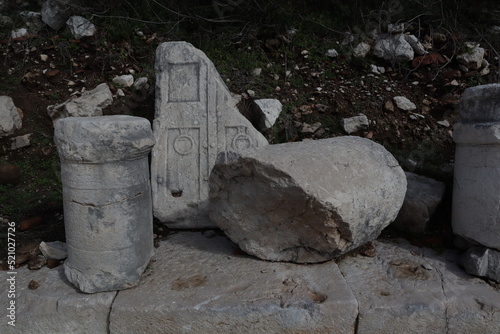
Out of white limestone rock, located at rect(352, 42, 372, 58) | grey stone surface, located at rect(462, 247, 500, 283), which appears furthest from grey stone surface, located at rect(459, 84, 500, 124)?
white limestone rock, located at rect(352, 42, 372, 58)

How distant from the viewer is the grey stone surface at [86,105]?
4312 millimetres

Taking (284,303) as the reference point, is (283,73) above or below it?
above

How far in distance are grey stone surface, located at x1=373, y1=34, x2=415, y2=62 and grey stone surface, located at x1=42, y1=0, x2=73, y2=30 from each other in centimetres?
401

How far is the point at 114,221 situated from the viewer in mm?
2520

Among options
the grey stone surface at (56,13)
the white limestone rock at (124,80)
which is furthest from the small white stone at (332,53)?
the grey stone surface at (56,13)

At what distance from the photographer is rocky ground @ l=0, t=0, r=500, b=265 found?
13.9ft

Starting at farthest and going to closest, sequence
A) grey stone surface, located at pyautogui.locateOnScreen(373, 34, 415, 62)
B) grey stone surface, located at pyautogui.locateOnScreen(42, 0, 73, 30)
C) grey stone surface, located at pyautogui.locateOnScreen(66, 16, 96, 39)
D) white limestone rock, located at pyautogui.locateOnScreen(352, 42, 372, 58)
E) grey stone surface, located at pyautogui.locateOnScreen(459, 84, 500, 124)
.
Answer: grey stone surface, located at pyautogui.locateOnScreen(42, 0, 73, 30), grey stone surface, located at pyautogui.locateOnScreen(66, 16, 96, 39), white limestone rock, located at pyautogui.locateOnScreen(352, 42, 372, 58), grey stone surface, located at pyautogui.locateOnScreen(373, 34, 415, 62), grey stone surface, located at pyautogui.locateOnScreen(459, 84, 500, 124)

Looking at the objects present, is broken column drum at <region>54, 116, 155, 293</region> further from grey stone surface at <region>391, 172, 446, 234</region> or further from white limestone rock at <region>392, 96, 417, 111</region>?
white limestone rock at <region>392, 96, 417, 111</region>

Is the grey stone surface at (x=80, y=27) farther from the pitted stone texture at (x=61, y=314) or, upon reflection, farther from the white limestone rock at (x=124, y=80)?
the pitted stone texture at (x=61, y=314)

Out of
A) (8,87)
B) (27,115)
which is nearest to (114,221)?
(27,115)

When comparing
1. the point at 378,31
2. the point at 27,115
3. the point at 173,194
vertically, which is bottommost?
the point at 173,194

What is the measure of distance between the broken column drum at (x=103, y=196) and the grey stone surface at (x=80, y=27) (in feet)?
10.2

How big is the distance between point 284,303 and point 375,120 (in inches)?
103

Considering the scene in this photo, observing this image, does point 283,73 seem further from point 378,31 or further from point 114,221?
point 114,221
